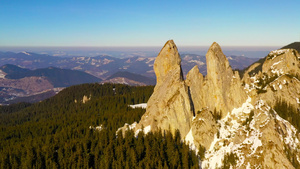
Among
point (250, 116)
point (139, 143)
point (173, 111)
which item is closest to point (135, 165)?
point (139, 143)

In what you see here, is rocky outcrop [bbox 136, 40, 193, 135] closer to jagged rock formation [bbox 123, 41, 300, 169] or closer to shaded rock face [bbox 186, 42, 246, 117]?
jagged rock formation [bbox 123, 41, 300, 169]

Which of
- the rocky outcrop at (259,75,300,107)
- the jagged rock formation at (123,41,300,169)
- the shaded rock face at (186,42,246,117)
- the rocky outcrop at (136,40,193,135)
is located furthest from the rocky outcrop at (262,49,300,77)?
the rocky outcrop at (136,40,193,135)

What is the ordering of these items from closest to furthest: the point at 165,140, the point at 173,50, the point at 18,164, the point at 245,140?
the point at 245,140 < the point at 18,164 < the point at 165,140 < the point at 173,50

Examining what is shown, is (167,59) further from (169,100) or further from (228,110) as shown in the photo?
(228,110)

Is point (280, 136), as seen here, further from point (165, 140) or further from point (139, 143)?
point (139, 143)

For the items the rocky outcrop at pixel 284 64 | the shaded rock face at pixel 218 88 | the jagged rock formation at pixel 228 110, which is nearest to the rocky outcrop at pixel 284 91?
the jagged rock formation at pixel 228 110

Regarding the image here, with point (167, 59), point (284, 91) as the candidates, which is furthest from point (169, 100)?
point (284, 91)

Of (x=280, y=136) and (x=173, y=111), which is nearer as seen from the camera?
(x=280, y=136)

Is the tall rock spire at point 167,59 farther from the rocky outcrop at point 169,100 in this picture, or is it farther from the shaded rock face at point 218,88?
the shaded rock face at point 218,88

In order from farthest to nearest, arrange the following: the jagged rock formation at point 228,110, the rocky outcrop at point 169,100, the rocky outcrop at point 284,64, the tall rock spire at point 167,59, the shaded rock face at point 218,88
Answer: the tall rock spire at point 167,59 → the rocky outcrop at point 284,64 → the rocky outcrop at point 169,100 → the shaded rock face at point 218,88 → the jagged rock formation at point 228,110
